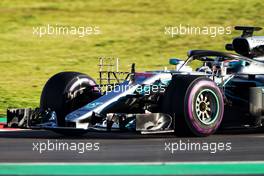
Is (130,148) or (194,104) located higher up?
(194,104)

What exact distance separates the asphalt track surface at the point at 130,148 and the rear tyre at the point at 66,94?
1.32 ft

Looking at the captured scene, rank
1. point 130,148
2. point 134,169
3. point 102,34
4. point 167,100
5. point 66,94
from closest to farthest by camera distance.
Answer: point 134,169 → point 130,148 → point 167,100 → point 66,94 → point 102,34

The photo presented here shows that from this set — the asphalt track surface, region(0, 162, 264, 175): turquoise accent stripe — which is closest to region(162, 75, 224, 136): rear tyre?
the asphalt track surface

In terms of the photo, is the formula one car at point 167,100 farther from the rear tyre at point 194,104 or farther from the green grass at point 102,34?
the green grass at point 102,34

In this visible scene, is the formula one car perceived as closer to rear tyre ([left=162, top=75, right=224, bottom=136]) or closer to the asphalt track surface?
rear tyre ([left=162, top=75, right=224, bottom=136])

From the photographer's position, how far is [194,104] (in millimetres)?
11805

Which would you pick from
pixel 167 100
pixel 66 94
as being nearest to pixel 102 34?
pixel 66 94

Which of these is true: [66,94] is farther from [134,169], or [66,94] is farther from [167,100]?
[134,169]

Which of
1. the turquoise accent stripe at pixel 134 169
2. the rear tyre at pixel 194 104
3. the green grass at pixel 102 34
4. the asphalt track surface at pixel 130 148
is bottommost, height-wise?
the turquoise accent stripe at pixel 134 169

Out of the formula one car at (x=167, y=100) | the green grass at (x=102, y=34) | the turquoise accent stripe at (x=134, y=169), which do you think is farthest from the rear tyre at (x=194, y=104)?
the green grass at (x=102, y=34)

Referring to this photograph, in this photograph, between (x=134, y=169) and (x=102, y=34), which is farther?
(x=102, y=34)

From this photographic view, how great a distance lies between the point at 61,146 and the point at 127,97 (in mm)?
1660

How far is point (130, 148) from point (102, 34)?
56.5 ft

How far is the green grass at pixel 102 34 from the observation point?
78.3ft
